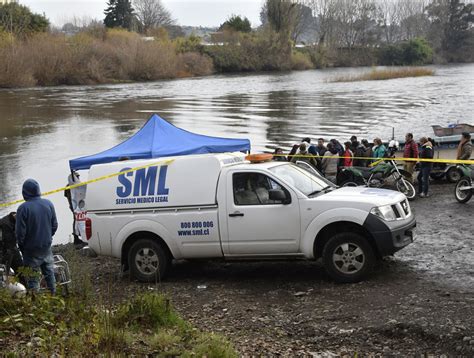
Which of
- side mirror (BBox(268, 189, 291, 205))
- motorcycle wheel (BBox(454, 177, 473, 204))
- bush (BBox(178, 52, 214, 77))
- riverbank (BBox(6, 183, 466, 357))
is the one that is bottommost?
riverbank (BBox(6, 183, 466, 357))

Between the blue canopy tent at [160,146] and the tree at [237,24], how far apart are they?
108 m

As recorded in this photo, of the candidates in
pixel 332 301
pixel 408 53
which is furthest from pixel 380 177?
pixel 408 53

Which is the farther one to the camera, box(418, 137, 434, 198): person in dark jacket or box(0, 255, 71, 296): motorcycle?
box(418, 137, 434, 198): person in dark jacket

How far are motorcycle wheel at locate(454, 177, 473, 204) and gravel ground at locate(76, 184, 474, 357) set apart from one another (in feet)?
6.65

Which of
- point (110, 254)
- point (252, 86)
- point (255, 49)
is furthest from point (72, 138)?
point (255, 49)

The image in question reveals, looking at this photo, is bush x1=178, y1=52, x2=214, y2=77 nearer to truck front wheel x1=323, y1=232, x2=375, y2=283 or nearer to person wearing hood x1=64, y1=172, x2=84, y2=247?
person wearing hood x1=64, y1=172, x2=84, y2=247

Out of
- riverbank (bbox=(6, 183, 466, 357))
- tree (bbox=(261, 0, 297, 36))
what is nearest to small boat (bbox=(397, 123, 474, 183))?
riverbank (bbox=(6, 183, 466, 357))

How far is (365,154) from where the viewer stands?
697 inches

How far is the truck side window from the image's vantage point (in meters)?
9.59

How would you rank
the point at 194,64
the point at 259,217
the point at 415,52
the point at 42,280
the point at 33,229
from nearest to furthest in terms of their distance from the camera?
1. the point at 33,229
2. the point at 42,280
3. the point at 259,217
4. the point at 194,64
5. the point at 415,52

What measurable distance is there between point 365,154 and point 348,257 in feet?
29.8

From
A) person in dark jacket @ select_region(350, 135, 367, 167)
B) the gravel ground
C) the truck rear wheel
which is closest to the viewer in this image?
the gravel ground

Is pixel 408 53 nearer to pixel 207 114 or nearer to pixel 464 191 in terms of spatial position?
pixel 207 114

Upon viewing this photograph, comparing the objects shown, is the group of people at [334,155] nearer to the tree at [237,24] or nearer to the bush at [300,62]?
the bush at [300,62]
